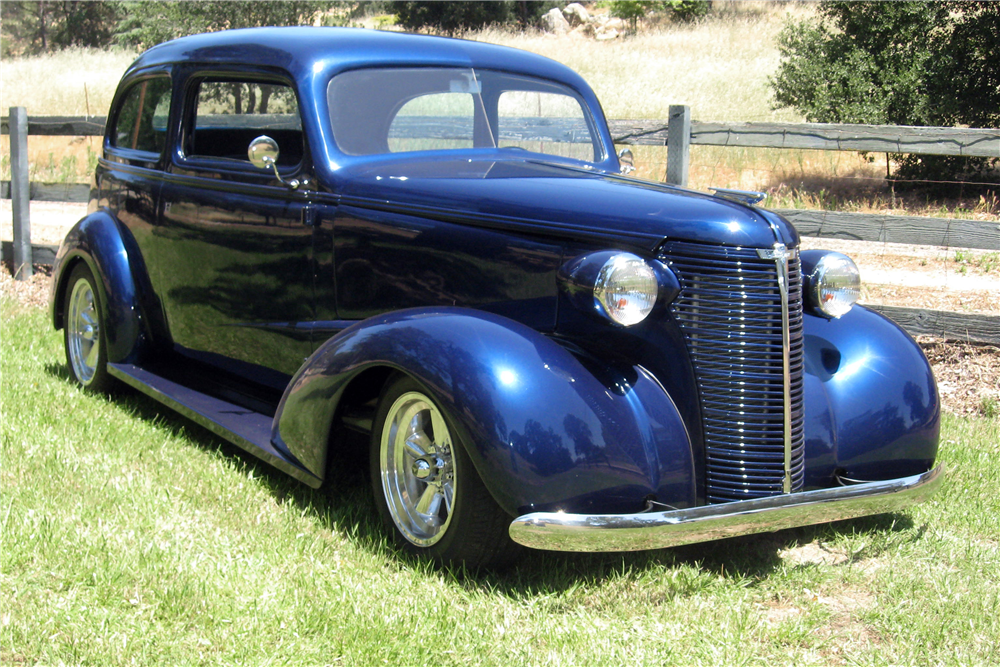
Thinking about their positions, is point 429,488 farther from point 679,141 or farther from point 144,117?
point 679,141

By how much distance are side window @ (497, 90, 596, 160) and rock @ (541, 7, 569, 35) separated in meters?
29.0

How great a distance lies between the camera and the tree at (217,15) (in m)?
26.5

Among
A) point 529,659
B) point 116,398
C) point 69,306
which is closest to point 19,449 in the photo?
point 116,398

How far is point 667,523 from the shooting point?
2.59m

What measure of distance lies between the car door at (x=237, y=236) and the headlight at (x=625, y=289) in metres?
1.52

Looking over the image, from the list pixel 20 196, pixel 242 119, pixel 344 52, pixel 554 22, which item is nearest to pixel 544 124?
pixel 344 52

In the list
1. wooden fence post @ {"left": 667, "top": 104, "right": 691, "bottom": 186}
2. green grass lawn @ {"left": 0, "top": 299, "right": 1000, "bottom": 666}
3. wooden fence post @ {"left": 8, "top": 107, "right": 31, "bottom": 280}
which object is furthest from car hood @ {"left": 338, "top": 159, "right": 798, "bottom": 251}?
wooden fence post @ {"left": 8, "top": 107, "right": 31, "bottom": 280}

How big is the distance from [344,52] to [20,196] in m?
5.39

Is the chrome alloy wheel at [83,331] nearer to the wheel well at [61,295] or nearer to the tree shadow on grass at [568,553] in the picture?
the wheel well at [61,295]

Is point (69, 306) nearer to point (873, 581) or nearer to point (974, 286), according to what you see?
point (873, 581)

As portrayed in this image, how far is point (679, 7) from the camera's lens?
3142 centimetres

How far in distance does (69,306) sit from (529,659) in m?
3.91

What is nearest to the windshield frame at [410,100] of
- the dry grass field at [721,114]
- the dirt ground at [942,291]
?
the dirt ground at [942,291]

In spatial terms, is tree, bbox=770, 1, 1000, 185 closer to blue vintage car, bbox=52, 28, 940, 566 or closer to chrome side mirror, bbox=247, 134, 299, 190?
blue vintage car, bbox=52, 28, 940, 566
